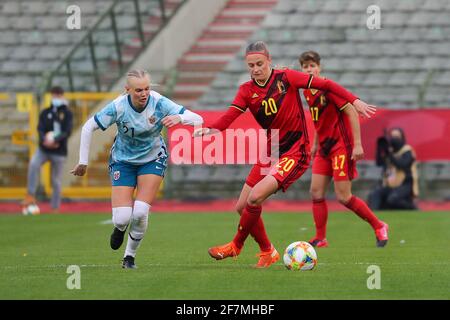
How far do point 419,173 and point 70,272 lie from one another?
1306 cm

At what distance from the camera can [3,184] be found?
73.0 feet

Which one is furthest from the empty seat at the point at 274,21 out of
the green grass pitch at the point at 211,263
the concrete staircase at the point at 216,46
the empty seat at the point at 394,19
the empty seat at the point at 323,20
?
the green grass pitch at the point at 211,263

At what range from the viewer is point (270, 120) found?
10.4m

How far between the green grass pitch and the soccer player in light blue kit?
476 millimetres

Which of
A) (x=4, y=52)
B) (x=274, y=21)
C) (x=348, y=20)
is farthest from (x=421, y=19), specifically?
(x=4, y=52)

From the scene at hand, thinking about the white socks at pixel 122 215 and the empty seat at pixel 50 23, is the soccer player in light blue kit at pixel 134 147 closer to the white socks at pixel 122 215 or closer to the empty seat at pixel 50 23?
the white socks at pixel 122 215

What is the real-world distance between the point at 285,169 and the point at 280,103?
600 millimetres

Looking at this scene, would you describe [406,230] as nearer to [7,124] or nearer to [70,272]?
[70,272]

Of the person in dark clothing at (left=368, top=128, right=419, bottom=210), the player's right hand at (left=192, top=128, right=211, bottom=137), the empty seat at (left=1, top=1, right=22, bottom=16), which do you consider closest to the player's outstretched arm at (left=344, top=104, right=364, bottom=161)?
the player's right hand at (left=192, top=128, right=211, bottom=137)

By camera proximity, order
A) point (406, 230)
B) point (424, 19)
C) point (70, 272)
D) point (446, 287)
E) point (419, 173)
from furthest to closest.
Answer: point (424, 19) → point (419, 173) → point (406, 230) → point (70, 272) → point (446, 287)

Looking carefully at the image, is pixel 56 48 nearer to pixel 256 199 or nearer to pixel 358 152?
pixel 358 152

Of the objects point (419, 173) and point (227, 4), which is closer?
point (419, 173)

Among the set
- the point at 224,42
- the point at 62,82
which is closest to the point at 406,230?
the point at 62,82
